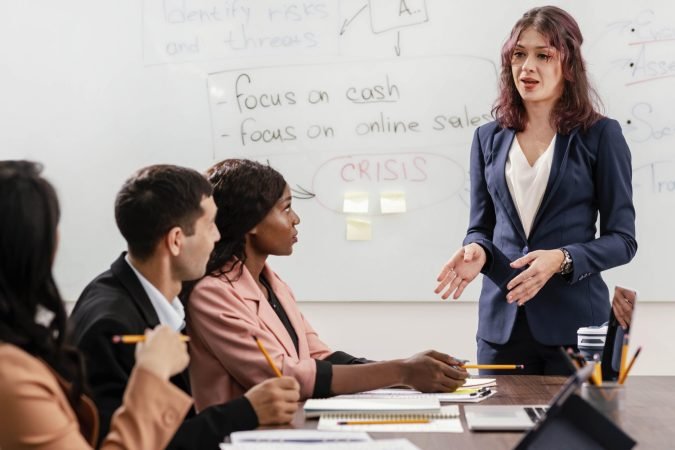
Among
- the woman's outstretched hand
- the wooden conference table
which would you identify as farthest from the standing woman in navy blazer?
the wooden conference table

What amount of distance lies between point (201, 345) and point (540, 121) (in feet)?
3.53

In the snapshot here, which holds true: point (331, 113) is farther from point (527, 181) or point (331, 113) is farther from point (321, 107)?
point (527, 181)

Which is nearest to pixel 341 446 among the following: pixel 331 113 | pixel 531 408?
pixel 531 408

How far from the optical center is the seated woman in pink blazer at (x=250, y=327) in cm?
200

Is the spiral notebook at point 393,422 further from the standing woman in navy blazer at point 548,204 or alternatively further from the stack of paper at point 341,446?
the standing woman in navy blazer at point 548,204

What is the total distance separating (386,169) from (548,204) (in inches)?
46.8

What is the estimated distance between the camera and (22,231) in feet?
4.16

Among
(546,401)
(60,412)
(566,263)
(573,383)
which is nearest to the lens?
(573,383)

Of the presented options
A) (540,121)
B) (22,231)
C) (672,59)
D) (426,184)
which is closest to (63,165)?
(426,184)

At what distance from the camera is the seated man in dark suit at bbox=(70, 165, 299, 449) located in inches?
62.1

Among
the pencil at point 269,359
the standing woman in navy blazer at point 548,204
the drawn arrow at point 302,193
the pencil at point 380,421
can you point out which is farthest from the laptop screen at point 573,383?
the drawn arrow at point 302,193

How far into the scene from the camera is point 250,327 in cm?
199

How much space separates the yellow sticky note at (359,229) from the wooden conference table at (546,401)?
1324 millimetres

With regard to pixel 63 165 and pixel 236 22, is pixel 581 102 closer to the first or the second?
pixel 236 22
